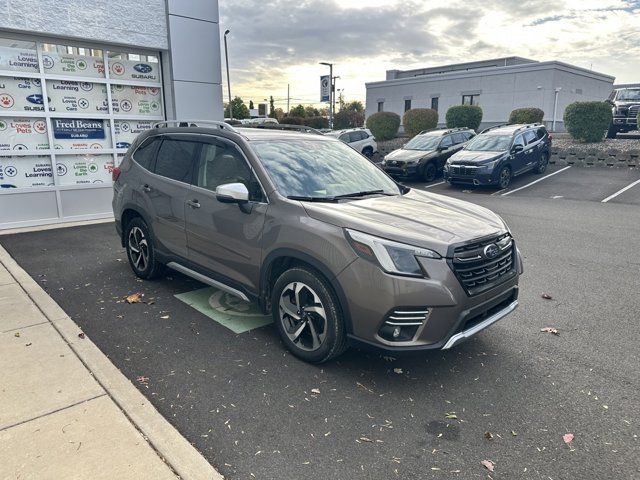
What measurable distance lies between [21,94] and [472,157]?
1177 cm

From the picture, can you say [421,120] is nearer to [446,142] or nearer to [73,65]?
[446,142]

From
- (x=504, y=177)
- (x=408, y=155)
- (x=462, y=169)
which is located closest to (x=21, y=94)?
(x=462, y=169)

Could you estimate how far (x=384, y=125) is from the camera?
85.1 ft

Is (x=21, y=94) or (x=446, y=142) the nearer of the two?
(x=21, y=94)

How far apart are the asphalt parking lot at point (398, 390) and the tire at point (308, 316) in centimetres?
17

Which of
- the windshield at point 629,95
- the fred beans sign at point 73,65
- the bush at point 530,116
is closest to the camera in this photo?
the fred beans sign at point 73,65

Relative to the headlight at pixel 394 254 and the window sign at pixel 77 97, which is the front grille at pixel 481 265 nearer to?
the headlight at pixel 394 254

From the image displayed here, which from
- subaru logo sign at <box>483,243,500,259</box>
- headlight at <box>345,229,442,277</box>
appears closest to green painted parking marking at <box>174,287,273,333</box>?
headlight at <box>345,229,442,277</box>

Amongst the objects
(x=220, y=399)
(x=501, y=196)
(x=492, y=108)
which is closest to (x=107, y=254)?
(x=220, y=399)

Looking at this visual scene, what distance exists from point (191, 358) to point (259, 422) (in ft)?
3.49

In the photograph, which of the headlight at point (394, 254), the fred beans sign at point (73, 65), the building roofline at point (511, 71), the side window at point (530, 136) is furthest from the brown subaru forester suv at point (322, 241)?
the building roofline at point (511, 71)

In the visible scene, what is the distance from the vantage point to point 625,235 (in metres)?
8.18

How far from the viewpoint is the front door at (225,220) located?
3875mm

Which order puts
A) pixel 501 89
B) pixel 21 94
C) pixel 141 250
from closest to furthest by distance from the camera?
pixel 141 250 → pixel 21 94 → pixel 501 89
